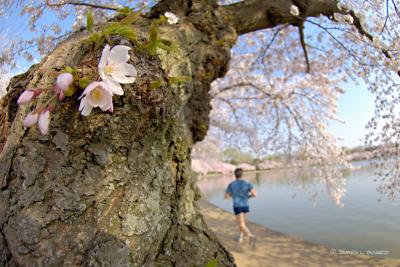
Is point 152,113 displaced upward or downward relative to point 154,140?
upward

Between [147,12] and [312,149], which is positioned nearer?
[147,12]

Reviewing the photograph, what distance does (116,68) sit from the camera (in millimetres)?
881

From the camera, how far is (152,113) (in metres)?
1.14

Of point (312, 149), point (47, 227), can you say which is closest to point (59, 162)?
point (47, 227)

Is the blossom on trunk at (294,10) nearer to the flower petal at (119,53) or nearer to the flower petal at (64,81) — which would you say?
the flower petal at (119,53)

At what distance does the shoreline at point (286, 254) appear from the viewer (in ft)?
13.3

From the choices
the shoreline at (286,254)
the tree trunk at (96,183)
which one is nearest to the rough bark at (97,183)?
the tree trunk at (96,183)

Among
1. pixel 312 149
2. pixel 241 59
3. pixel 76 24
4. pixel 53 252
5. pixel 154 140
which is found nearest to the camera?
pixel 53 252

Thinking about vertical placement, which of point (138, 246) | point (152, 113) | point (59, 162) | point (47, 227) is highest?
point (152, 113)

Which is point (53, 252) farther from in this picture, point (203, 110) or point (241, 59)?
point (241, 59)

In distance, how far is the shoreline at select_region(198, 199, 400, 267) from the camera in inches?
160

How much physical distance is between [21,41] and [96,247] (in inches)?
96.4

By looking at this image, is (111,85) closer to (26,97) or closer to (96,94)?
(96,94)

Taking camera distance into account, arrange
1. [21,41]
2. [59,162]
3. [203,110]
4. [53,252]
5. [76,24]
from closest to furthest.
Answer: [53,252] < [59,162] < [203,110] < [21,41] < [76,24]
